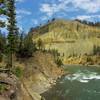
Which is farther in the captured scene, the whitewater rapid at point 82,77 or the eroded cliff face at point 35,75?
the whitewater rapid at point 82,77

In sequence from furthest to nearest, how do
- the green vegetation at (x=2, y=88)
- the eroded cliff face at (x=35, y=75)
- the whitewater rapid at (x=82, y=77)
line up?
the whitewater rapid at (x=82, y=77) < the eroded cliff face at (x=35, y=75) < the green vegetation at (x=2, y=88)

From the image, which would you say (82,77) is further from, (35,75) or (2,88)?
(2,88)

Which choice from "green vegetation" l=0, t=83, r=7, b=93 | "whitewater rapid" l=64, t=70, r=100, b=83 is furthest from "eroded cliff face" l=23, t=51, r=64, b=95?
"green vegetation" l=0, t=83, r=7, b=93

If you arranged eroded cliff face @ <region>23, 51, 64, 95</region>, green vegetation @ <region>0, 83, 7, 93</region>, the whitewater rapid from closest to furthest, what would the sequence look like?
green vegetation @ <region>0, 83, 7, 93</region> → eroded cliff face @ <region>23, 51, 64, 95</region> → the whitewater rapid

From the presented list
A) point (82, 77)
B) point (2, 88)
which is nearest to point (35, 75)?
point (82, 77)

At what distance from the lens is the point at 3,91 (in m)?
38.7

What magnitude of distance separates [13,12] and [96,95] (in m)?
27.7

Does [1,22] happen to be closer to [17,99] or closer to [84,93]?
[17,99]

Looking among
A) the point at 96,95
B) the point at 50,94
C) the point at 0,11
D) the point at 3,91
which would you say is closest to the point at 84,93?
the point at 96,95

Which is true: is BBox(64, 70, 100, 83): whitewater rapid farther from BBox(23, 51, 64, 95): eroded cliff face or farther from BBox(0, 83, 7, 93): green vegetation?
BBox(0, 83, 7, 93): green vegetation

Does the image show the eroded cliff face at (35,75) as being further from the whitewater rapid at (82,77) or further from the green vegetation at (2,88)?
the green vegetation at (2,88)

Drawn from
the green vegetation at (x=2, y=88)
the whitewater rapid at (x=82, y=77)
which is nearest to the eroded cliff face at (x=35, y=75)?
the whitewater rapid at (x=82, y=77)

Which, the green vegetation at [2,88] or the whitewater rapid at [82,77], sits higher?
the green vegetation at [2,88]

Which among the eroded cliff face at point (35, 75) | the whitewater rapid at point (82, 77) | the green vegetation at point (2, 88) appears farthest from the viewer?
the whitewater rapid at point (82, 77)
